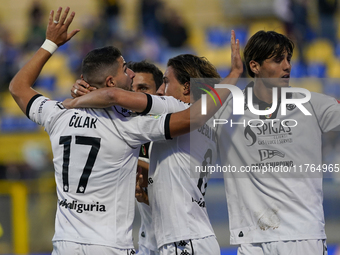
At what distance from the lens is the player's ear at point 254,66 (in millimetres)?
4137

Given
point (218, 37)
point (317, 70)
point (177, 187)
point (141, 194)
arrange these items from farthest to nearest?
point (218, 37), point (317, 70), point (141, 194), point (177, 187)

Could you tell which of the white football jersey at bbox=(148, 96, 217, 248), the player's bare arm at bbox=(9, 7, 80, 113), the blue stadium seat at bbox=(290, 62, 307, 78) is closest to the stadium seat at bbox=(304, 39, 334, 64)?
the blue stadium seat at bbox=(290, 62, 307, 78)

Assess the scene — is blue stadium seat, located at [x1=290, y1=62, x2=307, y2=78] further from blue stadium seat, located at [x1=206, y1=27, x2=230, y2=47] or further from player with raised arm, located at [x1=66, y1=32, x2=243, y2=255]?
player with raised arm, located at [x1=66, y1=32, x2=243, y2=255]

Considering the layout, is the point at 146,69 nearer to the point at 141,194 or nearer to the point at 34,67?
the point at 34,67

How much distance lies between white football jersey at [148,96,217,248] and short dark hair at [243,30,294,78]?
0.81 meters

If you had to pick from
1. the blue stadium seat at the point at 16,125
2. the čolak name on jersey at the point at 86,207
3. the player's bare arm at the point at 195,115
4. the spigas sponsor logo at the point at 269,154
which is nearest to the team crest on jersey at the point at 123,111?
the player's bare arm at the point at 195,115

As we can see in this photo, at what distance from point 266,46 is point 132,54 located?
384 inches

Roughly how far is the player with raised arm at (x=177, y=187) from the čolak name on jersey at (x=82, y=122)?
12cm

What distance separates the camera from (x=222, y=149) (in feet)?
13.4

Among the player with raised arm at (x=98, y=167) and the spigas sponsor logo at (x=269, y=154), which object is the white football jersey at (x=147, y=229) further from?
the spigas sponsor logo at (x=269, y=154)

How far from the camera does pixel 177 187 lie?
3816 millimetres

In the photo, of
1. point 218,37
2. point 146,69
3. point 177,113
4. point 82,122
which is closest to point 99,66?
point 82,122

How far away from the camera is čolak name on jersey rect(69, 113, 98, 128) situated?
3674 mm

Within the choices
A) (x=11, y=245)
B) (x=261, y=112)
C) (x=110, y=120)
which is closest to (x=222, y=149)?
(x=261, y=112)
